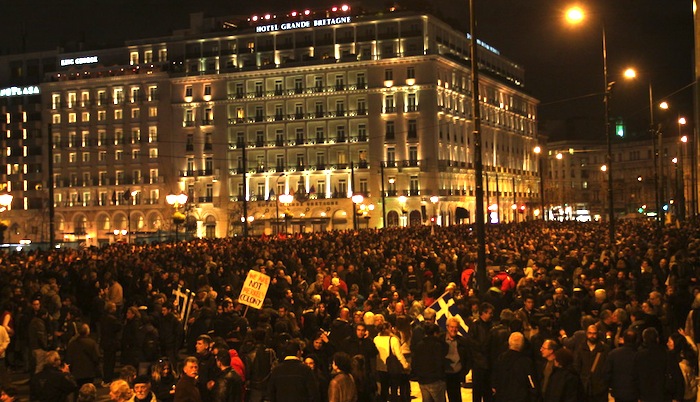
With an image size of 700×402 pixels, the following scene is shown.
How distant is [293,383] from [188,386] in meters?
1.05

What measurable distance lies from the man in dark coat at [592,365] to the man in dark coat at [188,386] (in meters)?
4.22

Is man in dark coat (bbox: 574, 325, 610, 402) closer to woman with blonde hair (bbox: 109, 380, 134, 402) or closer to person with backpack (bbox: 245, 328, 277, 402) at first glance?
person with backpack (bbox: 245, 328, 277, 402)

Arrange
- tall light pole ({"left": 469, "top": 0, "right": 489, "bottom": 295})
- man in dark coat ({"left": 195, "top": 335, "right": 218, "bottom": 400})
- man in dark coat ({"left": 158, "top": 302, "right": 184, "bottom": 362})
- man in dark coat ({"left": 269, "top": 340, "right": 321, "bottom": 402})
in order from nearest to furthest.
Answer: man in dark coat ({"left": 269, "top": 340, "right": 321, "bottom": 402}) < man in dark coat ({"left": 195, "top": 335, "right": 218, "bottom": 400}) < man in dark coat ({"left": 158, "top": 302, "right": 184, "bottom": 362}) < tall light pole ({"left": 469, "top": 0, "right": 489, "bottom": 295})

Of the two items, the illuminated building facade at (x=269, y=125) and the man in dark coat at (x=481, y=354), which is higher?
the illuminated building facade at (x=269, y=125)

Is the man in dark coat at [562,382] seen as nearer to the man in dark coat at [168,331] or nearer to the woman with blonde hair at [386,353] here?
the woman with blonde hair at [386,353]

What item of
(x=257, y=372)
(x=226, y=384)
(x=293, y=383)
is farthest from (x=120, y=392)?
(x=257, y=372)

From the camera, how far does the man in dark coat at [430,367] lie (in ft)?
36.9

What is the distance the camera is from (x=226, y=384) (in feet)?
33.1

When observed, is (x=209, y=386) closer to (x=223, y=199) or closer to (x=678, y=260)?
(x=678, y=260)

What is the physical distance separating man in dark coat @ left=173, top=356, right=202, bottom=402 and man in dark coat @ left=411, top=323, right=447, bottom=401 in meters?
2.85

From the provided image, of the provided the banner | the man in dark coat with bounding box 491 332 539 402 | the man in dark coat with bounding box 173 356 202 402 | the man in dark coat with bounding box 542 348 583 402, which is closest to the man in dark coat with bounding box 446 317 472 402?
the man in dark coat with bounding box 491 332 539 402

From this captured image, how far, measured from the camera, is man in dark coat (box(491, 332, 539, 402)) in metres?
9.93

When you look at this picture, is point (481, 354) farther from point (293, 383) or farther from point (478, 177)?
point (478, 177)

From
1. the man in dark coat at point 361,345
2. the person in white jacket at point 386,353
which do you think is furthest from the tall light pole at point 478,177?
the man in dark coat at point 361,345
